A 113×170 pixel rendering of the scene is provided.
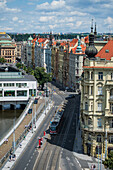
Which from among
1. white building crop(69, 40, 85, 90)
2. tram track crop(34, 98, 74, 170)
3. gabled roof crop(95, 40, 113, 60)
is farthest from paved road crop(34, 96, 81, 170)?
white building crop(69, 40, 85, 90)

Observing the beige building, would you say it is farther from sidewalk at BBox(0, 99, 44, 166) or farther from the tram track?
sidewalk at BBox(0, 99, 44, 166)

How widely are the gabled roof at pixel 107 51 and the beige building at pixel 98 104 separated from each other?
119 inches

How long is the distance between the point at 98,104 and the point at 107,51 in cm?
1356

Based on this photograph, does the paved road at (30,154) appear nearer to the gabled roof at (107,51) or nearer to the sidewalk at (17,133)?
the sidewalk at (17,133)

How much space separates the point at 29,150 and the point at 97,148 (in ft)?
55.7

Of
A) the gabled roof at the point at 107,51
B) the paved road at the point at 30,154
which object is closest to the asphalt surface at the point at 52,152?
the paved road at the point at 30,154

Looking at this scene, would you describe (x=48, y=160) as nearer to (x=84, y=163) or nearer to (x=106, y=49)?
(x=84, y=163)

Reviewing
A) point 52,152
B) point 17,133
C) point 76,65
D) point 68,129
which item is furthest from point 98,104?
point 76,65

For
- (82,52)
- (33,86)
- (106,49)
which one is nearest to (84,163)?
(106,49)

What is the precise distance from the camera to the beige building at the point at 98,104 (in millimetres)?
81500

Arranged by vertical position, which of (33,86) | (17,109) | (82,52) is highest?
(82,52)

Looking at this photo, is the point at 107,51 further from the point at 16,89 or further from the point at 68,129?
the point at 16,89

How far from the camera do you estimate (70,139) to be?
322ft

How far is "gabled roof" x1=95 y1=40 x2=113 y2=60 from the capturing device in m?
86.2
